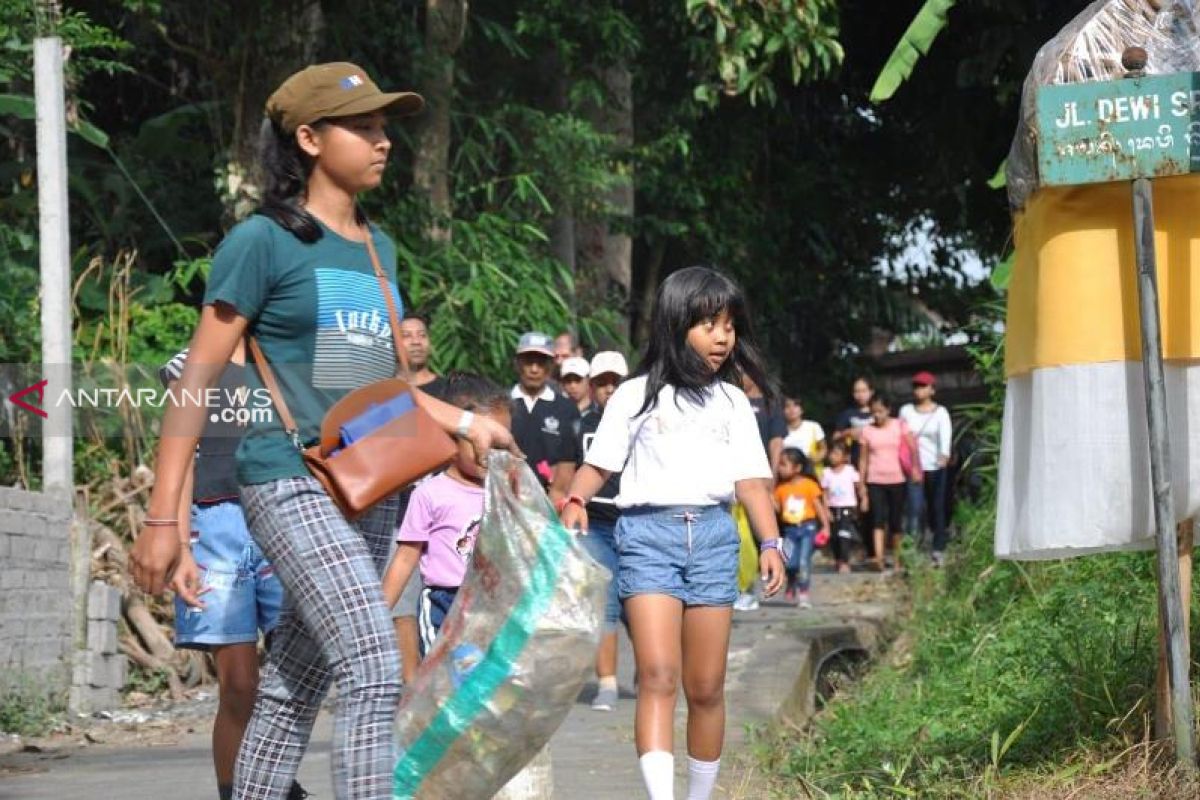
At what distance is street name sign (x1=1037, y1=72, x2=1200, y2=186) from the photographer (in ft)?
18.9

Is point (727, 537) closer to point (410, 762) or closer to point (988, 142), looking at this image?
point (410, 762)

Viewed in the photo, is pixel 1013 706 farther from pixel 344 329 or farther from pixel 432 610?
pixel 344 329

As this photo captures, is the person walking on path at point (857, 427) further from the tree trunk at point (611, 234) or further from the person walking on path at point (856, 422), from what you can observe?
the tree trunk at point (611, 234)

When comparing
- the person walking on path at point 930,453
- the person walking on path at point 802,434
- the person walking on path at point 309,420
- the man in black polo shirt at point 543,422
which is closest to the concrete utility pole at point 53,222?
the man in black polo shirt at point 543,422

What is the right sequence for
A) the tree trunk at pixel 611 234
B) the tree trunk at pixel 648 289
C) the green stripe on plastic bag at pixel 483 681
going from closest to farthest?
the green stripe on plastic bag at pixel 483 681, the tree trunk at pixel 611 234, the tree trunk at pixel 648 289

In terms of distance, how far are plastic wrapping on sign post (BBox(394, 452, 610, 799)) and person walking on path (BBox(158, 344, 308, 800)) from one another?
128 centimetres

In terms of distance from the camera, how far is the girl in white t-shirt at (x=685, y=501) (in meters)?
6.11

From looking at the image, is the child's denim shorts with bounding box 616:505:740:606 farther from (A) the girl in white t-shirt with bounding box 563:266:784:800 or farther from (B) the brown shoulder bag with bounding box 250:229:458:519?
(B) the brown shoulder bag with bounding box 250:229:458:519

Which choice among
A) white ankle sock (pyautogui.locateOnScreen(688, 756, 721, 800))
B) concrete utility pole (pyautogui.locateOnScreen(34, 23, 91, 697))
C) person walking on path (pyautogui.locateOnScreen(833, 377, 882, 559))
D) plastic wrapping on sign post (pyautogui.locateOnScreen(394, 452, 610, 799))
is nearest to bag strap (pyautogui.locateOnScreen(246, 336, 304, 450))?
plastic wrapping on sign post (pyautogui.locateOnScreen(394, 452, 610, 799))

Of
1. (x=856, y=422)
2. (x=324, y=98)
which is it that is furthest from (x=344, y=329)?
(x=856, y=422)

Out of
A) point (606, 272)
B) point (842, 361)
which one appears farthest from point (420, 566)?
point (842, 361)

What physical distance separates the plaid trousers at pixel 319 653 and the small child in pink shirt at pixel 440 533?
7.05 feet

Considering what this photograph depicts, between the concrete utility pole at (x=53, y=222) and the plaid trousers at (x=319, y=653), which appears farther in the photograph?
the concrete utility pole at (x=53, y=222)

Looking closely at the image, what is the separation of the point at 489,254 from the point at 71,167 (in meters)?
3.20
